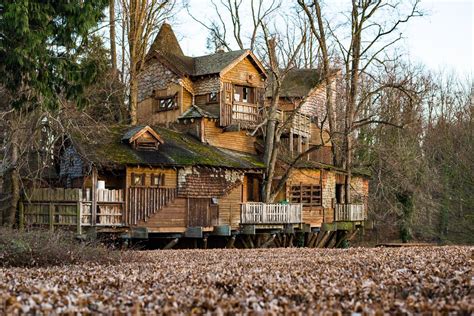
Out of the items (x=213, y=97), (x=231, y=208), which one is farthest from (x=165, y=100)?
(x=231, y=208)

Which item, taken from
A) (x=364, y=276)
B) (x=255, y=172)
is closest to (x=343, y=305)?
(x=364, y=276)

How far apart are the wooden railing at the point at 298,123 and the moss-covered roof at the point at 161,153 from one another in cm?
493

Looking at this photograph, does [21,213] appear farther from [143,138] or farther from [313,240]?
[313,240]

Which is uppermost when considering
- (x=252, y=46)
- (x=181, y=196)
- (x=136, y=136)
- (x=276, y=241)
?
(x=252, y=46)

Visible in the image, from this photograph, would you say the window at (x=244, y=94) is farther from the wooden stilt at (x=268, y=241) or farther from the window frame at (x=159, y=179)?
the window frame at (x=159, y=179)

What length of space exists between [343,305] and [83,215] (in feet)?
76.5

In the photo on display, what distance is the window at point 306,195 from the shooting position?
41.3 m

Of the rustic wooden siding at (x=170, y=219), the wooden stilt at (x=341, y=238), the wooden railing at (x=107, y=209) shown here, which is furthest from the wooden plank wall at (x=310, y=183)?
the wooden railing at (x=107, y=209)

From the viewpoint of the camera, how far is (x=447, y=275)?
11773mm

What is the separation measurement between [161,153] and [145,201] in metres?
2.69

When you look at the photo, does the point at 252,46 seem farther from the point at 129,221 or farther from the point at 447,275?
the point at 447,275

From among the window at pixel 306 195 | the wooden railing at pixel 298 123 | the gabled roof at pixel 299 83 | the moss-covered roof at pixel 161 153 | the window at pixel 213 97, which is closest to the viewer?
the moss-covered roof at pixel 161 153

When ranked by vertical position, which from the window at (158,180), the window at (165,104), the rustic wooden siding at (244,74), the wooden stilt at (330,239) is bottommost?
the wooden stilt at (330,239)

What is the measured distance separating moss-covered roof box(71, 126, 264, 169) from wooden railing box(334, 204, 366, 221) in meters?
6.44
